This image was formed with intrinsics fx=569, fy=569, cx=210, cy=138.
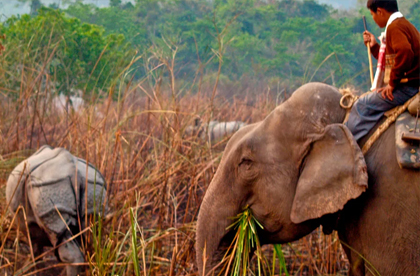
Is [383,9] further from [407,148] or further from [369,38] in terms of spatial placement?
[407,148]

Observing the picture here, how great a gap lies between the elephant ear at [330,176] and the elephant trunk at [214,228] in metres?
0.34

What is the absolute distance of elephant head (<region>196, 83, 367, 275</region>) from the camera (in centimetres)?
258

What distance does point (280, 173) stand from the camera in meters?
2.69

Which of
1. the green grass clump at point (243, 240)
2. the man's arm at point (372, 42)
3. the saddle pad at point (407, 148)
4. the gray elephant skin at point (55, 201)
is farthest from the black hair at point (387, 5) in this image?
the gray elephant skin at point (55, 201)

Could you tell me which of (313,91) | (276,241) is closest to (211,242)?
(276,241)

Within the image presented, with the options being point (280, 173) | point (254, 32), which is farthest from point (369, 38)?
point (254, 32)

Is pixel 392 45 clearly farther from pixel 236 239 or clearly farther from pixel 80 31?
pixel 80 31

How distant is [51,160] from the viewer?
13.8 feet

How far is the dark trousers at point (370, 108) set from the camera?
8.39ft

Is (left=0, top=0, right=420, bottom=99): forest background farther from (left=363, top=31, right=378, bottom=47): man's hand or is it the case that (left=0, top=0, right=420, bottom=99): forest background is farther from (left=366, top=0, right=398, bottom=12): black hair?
(left=366, top=0, right=398, bottom=12): black hair

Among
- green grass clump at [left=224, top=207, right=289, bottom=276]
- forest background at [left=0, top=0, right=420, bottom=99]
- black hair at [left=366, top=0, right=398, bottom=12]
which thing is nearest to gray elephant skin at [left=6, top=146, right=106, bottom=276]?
green grass clump at [left=224, top=207, right=289, bottom=276]

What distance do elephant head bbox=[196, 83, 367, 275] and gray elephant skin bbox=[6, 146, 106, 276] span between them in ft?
4.57

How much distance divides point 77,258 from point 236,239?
5.64ft

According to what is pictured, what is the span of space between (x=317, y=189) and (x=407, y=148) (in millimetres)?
423
